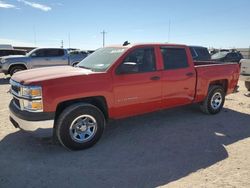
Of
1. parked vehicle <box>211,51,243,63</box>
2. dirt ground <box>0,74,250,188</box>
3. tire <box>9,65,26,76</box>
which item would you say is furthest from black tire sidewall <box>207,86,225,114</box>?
parked vehicle <box>211,51,243,63</box>

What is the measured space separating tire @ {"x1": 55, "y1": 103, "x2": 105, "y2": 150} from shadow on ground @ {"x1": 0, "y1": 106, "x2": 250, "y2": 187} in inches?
6.9

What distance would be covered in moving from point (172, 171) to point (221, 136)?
1.97m

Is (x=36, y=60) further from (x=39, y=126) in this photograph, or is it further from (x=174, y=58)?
(x=39, y=126)

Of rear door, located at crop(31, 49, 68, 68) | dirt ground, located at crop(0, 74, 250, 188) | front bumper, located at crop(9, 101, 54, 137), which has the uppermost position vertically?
rear door, located at crop(31, 49, 68, 68)

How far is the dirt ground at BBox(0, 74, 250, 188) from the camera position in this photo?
3506 millimetres

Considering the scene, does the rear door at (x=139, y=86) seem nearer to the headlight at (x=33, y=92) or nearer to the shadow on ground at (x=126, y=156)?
the shadow on ground at (x=126, y=156)

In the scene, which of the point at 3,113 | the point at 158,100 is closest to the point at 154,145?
the point at 158,100

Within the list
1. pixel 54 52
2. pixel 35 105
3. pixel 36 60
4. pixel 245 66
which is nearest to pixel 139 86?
pixel 35 105

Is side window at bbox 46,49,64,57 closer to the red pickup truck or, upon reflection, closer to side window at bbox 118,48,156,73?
the red pickup truck

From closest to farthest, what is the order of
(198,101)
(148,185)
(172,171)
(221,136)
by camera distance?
(148,185), (172,171), (221,136), (198,101)

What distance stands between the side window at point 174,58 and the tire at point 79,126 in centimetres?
196

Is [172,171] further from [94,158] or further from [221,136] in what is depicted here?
[221,136]

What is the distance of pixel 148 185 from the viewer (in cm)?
339

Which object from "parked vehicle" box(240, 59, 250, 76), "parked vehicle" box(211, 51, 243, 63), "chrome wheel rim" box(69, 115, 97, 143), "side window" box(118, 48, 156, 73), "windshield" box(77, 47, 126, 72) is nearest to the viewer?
"chrome wheel rim" box(69, 115, 97, 143)
